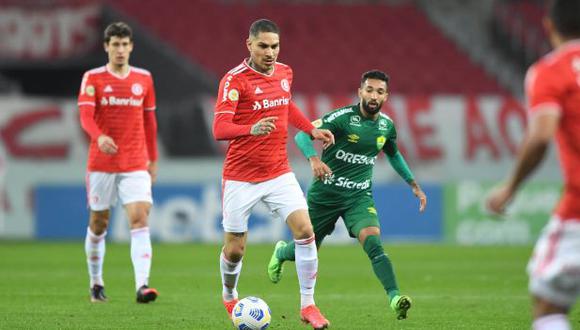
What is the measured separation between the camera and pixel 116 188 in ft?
34.6

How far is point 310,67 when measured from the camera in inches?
1090

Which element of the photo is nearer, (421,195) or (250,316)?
(250,316)

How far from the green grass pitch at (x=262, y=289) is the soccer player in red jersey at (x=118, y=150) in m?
0.60

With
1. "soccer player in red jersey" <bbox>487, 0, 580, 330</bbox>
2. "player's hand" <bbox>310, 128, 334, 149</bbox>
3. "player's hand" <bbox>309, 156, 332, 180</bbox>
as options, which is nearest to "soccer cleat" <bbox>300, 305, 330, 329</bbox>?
"player's hand" <bbox>309, 156, 332, 180</bbox>

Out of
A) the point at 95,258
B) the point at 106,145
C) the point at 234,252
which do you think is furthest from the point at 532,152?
the point at 95,258

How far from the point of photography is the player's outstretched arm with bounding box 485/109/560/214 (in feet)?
16.0

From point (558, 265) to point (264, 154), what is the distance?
3.69 metres

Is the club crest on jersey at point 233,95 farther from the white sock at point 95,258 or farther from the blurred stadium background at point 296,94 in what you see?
the blurred stadium background at point 296,94

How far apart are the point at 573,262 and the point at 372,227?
14.1ft

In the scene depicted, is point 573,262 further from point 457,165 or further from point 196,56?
point 196,56

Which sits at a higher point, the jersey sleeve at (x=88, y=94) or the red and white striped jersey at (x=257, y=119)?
the jersey sleeve at (x=88, y=94)

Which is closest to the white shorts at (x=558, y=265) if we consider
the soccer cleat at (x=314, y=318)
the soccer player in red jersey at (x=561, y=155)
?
the soccer player in red jersey at (x=561, y=155)

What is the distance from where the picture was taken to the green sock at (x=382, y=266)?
8.82m

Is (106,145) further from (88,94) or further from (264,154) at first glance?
(264,154)
